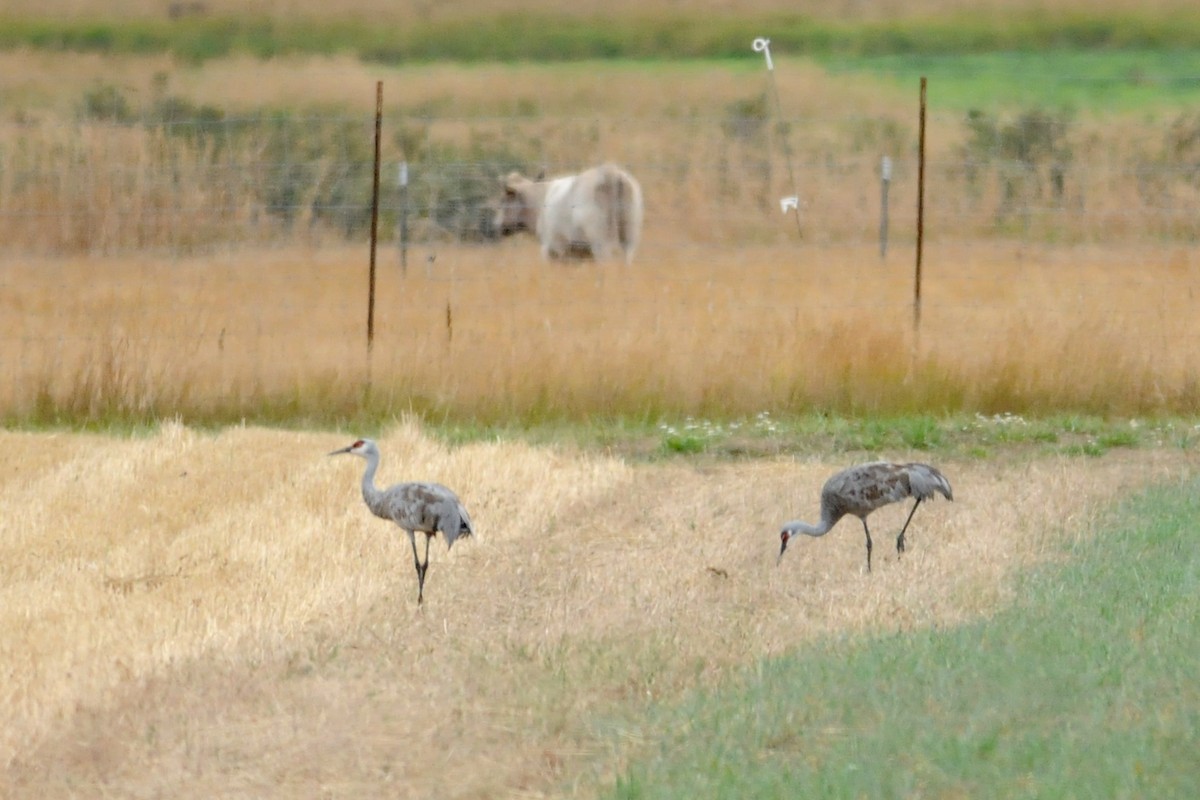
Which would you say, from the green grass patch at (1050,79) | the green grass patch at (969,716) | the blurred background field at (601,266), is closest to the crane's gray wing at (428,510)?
the green grass patch at (969,716)

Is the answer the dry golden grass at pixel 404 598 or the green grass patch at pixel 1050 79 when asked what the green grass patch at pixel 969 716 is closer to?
the dry golden grass at pixel 404 598

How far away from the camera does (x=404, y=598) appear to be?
903 centimetres

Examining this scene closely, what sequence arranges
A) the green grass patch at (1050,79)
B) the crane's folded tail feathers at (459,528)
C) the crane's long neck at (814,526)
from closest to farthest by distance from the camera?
the crane's folded tail feathers at (459,528) < the crane's long neck at (814,526) < the green grass patch at (1050,79)

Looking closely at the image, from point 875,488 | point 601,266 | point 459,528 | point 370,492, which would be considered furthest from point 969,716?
point 601,266

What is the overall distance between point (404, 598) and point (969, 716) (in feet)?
10.6

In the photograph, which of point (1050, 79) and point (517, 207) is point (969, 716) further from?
point (1050, 79)

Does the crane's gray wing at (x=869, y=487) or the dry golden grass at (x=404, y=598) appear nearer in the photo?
the dry golden grass at (x=404, y=598)

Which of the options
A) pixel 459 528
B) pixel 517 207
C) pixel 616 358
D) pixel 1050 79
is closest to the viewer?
pixel 459 528

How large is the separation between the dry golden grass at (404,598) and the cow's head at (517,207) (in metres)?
14.2

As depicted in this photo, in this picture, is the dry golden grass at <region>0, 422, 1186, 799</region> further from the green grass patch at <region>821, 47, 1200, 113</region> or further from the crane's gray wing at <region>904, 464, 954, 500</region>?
the green grass patch at <region>821, 47, 1200, 113</region>

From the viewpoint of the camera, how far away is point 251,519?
1082 centimetres

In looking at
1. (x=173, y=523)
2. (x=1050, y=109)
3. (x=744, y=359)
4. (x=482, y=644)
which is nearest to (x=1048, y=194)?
(x=1050, y=109)

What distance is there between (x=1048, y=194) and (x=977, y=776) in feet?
88.9

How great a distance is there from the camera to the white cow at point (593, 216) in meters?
24.0
